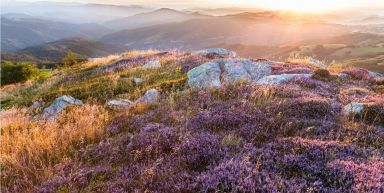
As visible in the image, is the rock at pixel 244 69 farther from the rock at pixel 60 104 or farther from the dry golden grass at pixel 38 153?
the dry golden grass at pixel 38 153

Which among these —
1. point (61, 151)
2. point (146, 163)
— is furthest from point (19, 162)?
point (146, 163)

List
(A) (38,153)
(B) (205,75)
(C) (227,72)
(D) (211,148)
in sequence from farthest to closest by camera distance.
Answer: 1. (C) (227,72)
2. (B) (205,75)
3. (A) (38,153)
4. (D) (211,148)

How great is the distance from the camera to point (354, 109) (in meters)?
8.52

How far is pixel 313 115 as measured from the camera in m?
8.30

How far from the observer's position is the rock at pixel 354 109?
27.0 feet

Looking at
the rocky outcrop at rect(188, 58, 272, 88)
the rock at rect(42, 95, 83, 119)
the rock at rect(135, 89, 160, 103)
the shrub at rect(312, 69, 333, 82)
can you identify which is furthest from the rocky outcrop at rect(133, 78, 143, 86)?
the shrub at rect(312, 69, 333, 82)

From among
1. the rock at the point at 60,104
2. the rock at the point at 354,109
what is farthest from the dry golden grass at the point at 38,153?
the rock at the point at 354,109

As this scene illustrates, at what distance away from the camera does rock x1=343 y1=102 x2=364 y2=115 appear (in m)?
8.24

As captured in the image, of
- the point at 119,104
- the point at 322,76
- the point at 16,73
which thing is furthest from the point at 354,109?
the point at 16,73

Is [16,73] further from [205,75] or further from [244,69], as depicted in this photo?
[205,75]

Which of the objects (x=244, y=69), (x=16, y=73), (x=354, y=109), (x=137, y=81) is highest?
(x=354, y=109)

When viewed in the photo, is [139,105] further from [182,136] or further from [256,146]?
[256,146]

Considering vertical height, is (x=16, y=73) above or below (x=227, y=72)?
below

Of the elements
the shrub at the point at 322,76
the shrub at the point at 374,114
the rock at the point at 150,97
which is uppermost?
the shrub at the point at 374,114
